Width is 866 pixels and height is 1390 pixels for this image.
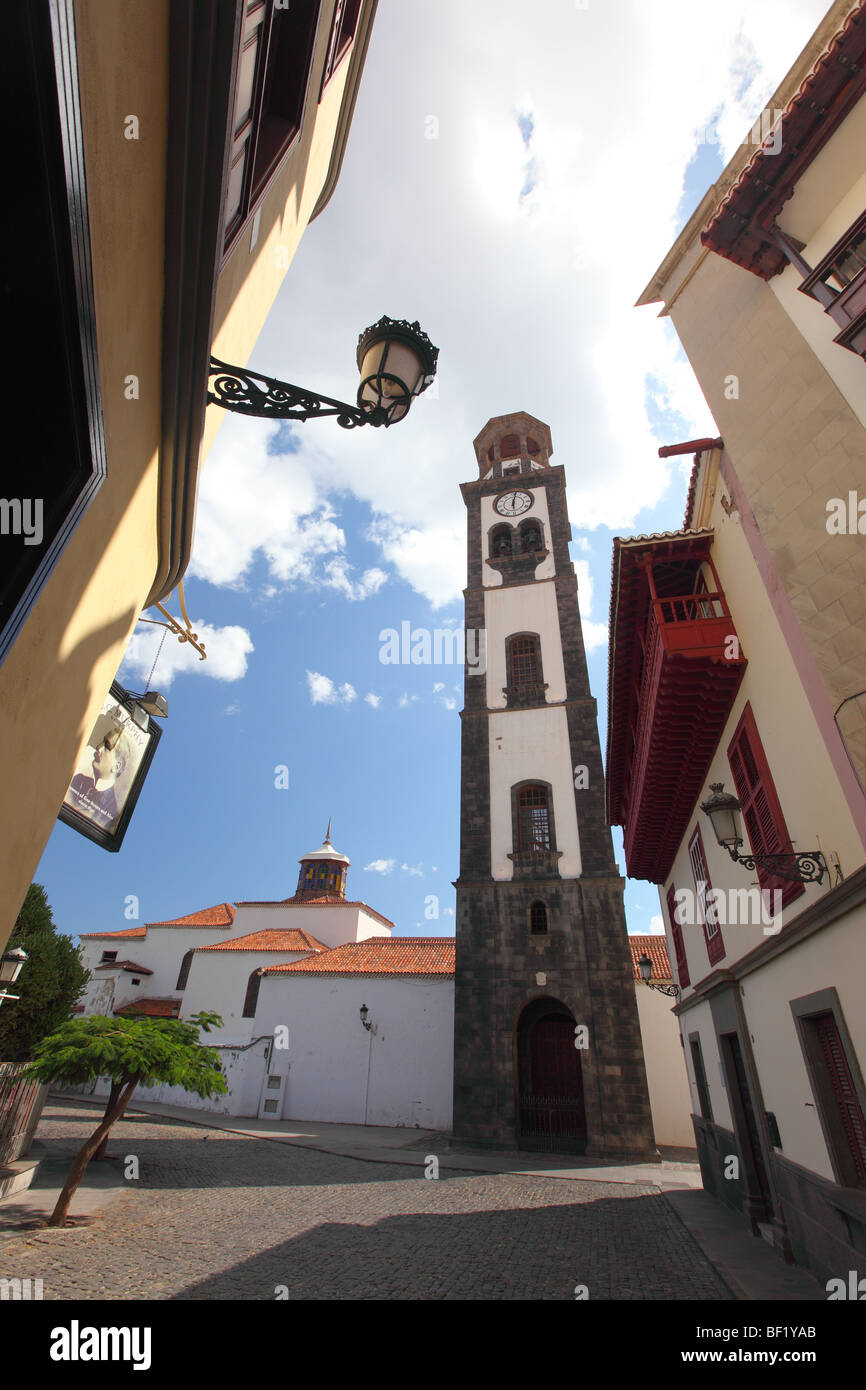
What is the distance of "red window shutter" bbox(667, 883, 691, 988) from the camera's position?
41.4ft

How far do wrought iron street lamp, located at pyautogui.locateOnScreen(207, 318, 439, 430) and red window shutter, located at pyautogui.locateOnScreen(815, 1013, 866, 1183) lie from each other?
6.35 meters

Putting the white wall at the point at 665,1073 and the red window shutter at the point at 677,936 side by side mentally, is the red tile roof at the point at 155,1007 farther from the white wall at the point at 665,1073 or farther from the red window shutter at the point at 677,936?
the red window shutter at the point at 677,936

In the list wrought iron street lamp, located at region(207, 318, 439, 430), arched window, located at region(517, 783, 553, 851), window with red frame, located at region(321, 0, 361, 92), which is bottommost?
wrought iron street lamp, located at region(207, 318, 439, 430)

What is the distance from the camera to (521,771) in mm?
19453

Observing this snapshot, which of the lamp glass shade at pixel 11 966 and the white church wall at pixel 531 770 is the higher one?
the white church wall at pixel 531 770

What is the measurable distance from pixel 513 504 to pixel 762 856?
71.6 feet

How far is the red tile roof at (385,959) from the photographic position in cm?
2261

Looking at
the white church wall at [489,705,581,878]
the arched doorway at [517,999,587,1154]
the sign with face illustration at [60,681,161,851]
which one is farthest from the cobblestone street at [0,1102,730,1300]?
A: the white church wall at [489,705,581,878]

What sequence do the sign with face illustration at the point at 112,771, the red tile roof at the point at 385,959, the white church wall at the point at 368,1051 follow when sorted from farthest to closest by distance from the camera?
the red tile roof at the point at 385,959
the white church wall at the point at 368,1051
the sign with face illustration at the point at 112,771

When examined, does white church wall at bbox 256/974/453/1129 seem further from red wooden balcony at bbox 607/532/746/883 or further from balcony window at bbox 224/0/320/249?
balcony window at bbox 224/0/320/249

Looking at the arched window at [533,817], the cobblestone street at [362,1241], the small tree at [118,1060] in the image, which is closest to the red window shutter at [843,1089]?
the cobblestone street at [362,1241]

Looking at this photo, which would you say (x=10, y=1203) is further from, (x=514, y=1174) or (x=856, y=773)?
(x=856, y=773)

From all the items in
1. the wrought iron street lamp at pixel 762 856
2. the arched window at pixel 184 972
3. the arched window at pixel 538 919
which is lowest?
the wrought iron street lamp at pixel 762 856

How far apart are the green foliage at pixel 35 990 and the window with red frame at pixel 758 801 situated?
13.6 meters
